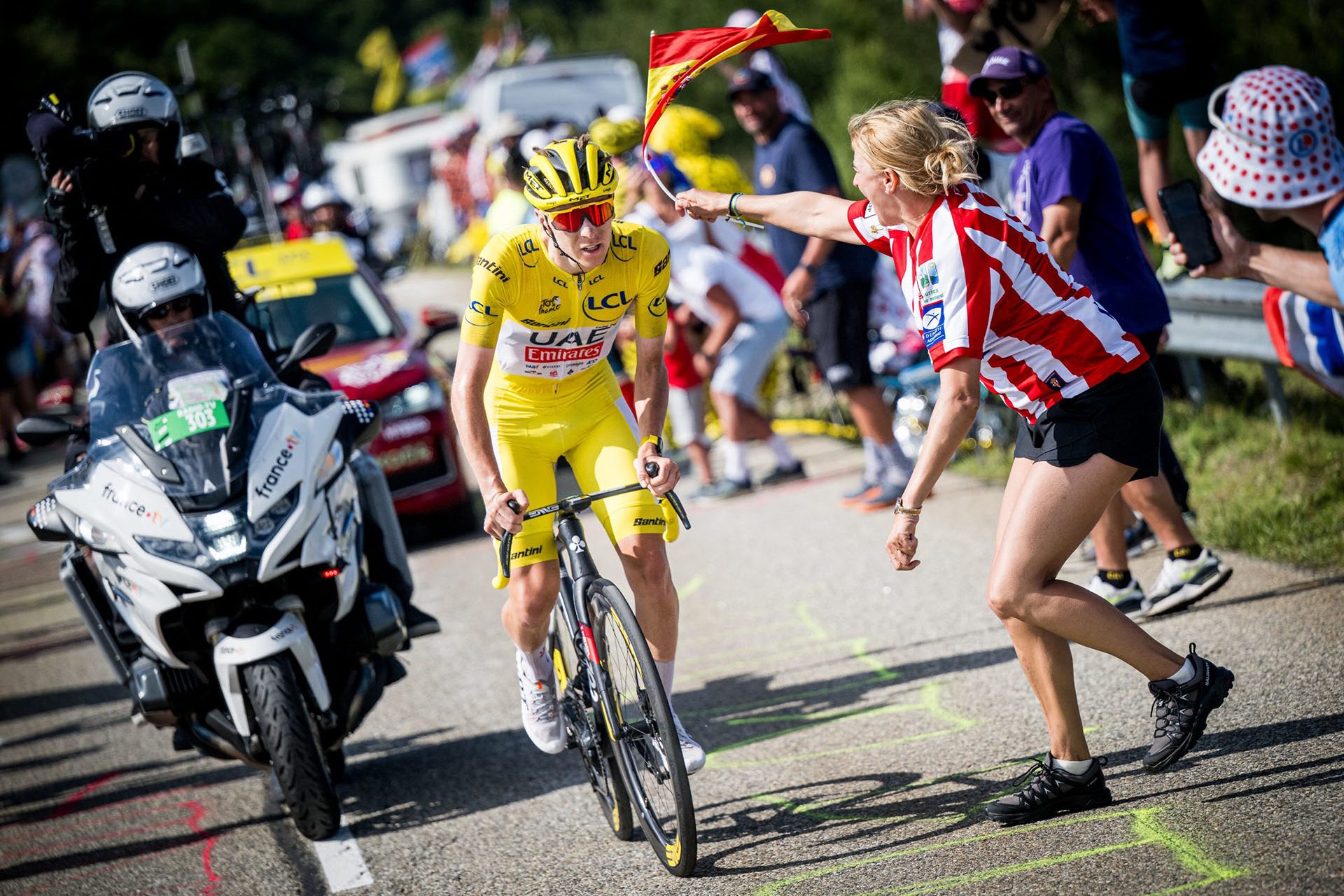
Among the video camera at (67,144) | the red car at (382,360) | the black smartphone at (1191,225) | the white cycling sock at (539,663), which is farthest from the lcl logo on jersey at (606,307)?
the red car at (382,360)

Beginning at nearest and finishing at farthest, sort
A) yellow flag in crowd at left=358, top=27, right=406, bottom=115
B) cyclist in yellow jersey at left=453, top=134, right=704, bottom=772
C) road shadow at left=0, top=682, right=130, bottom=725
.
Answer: cyclist in yellow jersey at left=453, top=134, right=704, bottom=772, road shadow at left=0, top=682, right=130, bottom=725, yellow flag in crowd at left=358, top=27, right=406, bottom=115

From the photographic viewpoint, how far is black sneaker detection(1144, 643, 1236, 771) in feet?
13.9

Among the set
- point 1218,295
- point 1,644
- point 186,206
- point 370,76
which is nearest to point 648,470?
point 186,206

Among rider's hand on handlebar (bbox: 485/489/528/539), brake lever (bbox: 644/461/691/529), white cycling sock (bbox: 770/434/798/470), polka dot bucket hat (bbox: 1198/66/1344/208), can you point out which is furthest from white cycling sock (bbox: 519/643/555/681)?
white cycling sock (bbox: 770/434/798/470)

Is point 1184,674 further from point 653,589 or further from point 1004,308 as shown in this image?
point 653,589

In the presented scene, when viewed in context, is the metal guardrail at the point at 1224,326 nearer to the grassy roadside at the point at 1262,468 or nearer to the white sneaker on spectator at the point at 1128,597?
the grassy roadside at the point at 1262,468

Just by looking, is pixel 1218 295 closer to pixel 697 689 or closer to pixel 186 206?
pixel 697 689

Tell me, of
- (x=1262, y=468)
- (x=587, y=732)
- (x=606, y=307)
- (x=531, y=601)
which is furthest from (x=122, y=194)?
(x=1262, y=468)

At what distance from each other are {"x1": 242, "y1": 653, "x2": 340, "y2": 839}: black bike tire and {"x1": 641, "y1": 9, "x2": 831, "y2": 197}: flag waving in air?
2.22 metres

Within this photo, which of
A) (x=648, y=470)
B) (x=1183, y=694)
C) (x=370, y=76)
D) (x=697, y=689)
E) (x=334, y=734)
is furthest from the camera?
(x=370, y=76)

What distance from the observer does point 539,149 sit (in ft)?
15.5

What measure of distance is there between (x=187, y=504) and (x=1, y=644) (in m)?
5.46

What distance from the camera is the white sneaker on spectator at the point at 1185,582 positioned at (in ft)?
18.9

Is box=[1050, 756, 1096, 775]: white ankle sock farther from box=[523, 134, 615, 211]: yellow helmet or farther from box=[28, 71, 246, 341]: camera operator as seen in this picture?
box=[28, 71, 246, 341]: camera operator
